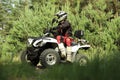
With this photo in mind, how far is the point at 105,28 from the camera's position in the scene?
19.7 meters

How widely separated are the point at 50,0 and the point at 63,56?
1180 centimetres

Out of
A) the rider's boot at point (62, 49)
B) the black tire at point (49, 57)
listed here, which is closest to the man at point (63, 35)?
the rider's boot at point (62, 49)

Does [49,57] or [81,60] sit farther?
[49,57]

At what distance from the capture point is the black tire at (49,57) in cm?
1217

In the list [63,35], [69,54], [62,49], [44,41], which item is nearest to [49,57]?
[44,41]

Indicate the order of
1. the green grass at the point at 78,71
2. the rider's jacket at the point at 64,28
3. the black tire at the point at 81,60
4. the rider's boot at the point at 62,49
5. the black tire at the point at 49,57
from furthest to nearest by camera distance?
the rider's jacket at the point at 64,28 → the rider's boot at the point at 62,49 → the black tire at the point at 49,57 → the black tire at the point at 81,60 → the green grass at the point at 78,71

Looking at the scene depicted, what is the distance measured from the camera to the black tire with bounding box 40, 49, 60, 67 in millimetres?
12172

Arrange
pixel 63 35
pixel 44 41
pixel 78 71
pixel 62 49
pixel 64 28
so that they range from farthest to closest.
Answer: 1. pixel 63 35
2. pixel 64 28
3. pixel 62 49
4. pixel 44 41
5. pixel 78 71

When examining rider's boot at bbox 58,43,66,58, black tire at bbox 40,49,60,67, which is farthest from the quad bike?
rider's boot at bbox 58,43,66,58

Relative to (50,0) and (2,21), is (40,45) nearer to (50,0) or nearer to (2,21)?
(50,0)

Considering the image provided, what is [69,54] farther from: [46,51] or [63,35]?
[46,51]

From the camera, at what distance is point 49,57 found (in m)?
12.3

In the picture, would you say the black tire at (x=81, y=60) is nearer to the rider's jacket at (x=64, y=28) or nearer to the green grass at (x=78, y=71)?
the green grass at (x=78, y=71)

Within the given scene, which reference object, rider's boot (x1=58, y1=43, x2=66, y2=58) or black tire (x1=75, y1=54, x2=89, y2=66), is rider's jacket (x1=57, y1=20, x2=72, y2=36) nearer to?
rider's boot (x1=58, y1=43, x2=66, y2=58)
